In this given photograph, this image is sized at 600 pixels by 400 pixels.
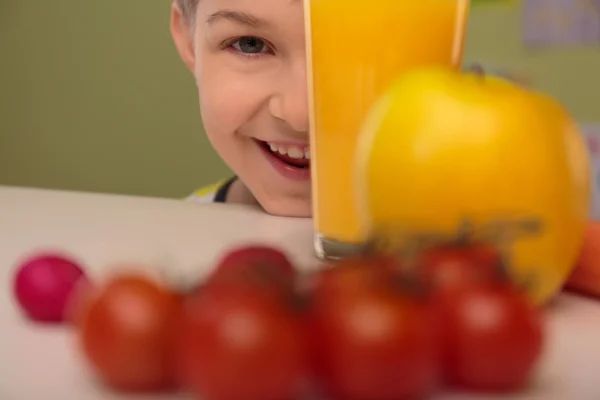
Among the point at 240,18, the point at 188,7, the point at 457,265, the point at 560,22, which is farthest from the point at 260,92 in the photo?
the point at 560,22

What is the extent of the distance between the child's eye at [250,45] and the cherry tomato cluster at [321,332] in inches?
26.6

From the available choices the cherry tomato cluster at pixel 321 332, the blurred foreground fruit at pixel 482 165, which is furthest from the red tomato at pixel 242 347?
the blurred foreground fruit at pixel 482 165

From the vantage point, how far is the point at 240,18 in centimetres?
98

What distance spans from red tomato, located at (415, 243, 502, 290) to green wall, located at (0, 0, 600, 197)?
5.53 feet

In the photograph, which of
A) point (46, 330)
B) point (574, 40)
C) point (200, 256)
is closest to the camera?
point (46, 330)

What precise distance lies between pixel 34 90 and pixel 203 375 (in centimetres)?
204

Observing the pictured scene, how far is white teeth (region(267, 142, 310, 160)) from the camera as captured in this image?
100cm

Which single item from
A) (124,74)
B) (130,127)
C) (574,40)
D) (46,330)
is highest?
(46,330)

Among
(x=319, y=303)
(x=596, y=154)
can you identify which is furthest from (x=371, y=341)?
(x=596, y=154)

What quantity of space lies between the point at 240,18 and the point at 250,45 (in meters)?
0.05

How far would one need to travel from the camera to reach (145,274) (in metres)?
0.39

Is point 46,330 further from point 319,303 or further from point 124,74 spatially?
point 124,74

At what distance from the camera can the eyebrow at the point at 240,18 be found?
961 mm

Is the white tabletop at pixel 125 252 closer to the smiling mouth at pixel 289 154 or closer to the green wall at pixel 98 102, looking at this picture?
the smiling mouth at pixel 289 154
